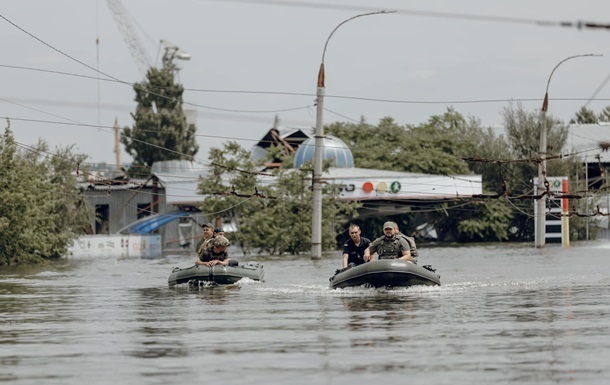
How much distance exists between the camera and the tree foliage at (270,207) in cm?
7088

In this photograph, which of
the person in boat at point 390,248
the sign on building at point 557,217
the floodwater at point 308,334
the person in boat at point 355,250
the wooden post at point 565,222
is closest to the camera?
the floodwater at point 308,334

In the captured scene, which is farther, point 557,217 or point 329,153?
point 329,153

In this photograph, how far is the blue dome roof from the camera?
287 ft

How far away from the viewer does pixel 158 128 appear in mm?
122250

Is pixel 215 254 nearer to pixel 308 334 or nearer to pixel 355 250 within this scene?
pixel 355 250

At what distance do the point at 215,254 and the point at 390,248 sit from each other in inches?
246

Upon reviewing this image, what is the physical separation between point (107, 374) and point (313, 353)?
9.55 feet

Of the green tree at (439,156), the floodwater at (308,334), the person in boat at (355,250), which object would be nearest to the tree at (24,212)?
the floodwater at (308,334)

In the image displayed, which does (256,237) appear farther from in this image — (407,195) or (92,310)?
(92,310)

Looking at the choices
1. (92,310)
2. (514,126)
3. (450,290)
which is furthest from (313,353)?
(514,126)

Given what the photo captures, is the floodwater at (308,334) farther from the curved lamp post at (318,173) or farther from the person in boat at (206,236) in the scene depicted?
the curved lamp post at (318,173)

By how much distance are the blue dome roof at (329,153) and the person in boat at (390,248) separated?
53586 millimetres

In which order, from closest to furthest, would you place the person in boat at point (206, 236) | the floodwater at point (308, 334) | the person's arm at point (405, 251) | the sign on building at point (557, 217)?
the floodwater at point (308, 334), the person's arm at point (405, 251), the person in boat at point (206, 236), the sign on building at point (557, 217)

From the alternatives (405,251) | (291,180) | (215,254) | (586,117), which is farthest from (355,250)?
(586,117)
